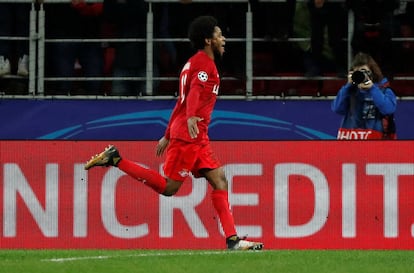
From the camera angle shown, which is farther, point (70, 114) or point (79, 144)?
point (70, 114)

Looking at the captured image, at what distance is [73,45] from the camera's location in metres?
16.1

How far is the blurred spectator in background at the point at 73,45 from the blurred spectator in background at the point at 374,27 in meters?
3.19

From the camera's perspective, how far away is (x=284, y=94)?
1585cm

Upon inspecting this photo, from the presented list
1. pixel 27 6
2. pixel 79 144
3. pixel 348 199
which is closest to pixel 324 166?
pixel 348 199

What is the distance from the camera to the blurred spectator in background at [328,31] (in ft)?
51.2

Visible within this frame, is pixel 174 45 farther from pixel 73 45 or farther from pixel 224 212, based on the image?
pixel 224 212

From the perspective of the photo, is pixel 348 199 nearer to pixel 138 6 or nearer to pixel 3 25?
pixel 138 6

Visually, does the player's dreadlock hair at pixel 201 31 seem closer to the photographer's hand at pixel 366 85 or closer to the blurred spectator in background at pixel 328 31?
the photographer's hand at pixel 366 85

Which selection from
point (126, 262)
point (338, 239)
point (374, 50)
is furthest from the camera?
point (374, 50)

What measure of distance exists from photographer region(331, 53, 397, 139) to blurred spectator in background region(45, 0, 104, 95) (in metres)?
3.46

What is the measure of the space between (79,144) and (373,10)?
4454 mm

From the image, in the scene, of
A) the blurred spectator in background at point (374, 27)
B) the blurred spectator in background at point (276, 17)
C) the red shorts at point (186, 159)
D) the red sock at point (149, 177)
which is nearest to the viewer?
the red shorts at point (186, 159)

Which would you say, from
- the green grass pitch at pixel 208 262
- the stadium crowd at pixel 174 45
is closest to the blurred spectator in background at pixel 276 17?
the stadium crowd at pixel 174 45

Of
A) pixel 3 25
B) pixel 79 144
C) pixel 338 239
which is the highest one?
pixel 3 25
